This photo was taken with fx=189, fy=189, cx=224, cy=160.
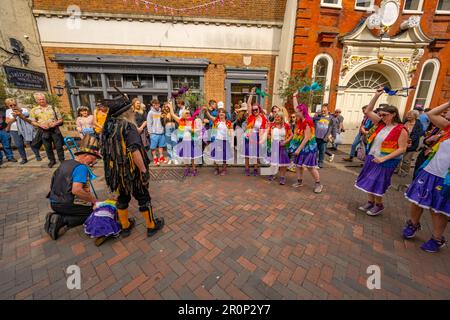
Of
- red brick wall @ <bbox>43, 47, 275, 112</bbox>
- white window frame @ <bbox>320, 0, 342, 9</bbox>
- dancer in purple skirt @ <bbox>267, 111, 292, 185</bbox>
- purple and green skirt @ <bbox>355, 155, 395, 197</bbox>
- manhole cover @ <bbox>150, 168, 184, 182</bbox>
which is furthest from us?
red brick wall @ <bbox>43, 47, 275, 112</bbox>

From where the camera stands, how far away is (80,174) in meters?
2.52

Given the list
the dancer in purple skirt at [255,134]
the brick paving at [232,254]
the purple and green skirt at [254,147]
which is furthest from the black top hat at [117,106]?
the purple and green skirt at [254,147]

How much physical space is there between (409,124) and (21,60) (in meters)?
13.9

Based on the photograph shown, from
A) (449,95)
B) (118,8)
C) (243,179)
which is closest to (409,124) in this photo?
(243,179)

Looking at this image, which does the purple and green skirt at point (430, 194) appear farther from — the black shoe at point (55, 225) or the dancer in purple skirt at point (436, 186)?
the black shoe at point (55, 225)

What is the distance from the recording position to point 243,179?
495cm

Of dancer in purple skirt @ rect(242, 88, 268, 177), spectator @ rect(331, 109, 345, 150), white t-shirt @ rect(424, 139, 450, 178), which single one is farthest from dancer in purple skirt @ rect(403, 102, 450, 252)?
spectator @ rect(331, 109, 345, 150)

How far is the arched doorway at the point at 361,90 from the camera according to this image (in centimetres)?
897

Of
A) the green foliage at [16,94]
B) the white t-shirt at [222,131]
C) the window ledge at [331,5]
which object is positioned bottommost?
the white t-shirt at [222,131]

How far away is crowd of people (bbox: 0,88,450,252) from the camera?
7.93 feet

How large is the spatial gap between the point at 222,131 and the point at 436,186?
3977mm

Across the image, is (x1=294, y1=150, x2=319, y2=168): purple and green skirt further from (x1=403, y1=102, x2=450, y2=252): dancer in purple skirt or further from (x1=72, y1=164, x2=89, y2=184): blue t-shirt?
(x1=72, y1=164, x2=89, y2=184): blue t-shirt

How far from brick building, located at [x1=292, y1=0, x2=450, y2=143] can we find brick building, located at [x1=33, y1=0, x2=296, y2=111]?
97 cm

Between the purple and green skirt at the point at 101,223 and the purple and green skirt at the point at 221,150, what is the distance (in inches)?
119
